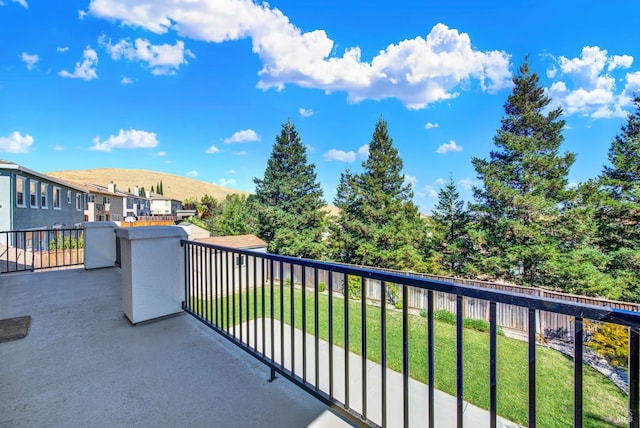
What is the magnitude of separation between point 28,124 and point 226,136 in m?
19.1

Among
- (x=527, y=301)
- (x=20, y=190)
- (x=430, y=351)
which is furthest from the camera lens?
(x=20, y=190)

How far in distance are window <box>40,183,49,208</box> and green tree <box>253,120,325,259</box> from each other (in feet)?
44.0

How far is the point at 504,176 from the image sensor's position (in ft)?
52.9

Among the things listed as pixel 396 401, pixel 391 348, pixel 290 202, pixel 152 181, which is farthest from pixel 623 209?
pixel 152 181

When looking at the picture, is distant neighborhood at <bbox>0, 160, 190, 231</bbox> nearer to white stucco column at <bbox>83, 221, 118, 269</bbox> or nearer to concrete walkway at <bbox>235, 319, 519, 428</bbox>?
white stucco column at <bbox>83, 221, 118, 269</bbox>

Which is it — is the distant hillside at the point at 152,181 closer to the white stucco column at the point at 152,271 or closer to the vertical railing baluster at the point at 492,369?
the white stucco column at the point at 152,271

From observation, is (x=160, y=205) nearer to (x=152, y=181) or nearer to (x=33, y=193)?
(x=152, y=181)

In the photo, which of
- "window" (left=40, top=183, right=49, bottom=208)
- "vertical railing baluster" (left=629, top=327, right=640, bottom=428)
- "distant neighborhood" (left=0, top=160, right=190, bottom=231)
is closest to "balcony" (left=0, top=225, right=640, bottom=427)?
"vertical railing baluster" (left=629, top=327, right=640, bottom=428)

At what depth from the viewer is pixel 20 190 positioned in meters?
13.4

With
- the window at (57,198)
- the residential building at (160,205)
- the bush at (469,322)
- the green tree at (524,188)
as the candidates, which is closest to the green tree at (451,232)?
the green tree at (524,188)

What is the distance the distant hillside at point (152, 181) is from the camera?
57.0m

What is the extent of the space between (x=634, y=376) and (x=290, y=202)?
24.8m

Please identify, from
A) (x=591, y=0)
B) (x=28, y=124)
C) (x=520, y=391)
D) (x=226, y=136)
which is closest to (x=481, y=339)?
(x=520, y=391)

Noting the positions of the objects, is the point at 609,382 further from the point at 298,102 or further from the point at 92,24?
the point at 298,102
